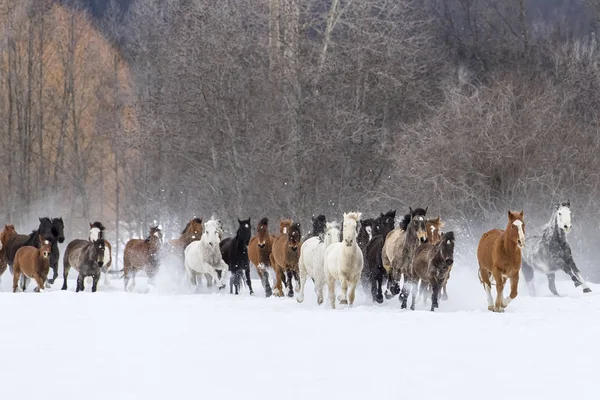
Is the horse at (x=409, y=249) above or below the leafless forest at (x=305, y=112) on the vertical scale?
below

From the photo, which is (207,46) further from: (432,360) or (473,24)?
(432,360)

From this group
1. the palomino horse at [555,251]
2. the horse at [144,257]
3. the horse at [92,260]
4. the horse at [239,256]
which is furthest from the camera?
the horse at [144,257]

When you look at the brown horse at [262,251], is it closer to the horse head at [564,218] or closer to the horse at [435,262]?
the horse at [435,262]

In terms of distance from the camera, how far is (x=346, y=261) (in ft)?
62.1

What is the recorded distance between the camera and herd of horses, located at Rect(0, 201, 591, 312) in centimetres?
1819

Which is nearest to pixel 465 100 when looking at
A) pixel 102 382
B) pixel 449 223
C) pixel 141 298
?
pixel 449 223

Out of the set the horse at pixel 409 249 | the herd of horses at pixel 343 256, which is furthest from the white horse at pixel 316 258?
the horse at pixel 409 249

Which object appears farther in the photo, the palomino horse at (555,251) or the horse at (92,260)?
the horse at (92,260)

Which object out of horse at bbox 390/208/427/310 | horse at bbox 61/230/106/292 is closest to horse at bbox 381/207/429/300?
horse at bbox 390/208/427/310

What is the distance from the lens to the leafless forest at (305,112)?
32562mm

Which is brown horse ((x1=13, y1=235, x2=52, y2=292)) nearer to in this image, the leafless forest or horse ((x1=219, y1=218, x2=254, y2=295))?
horse ((x1=219, y1=218, x2=254, y2=295))

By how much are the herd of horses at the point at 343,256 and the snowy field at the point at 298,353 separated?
0.92 meters

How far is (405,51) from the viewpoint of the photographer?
1695 inches

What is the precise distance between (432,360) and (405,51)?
3248 cm
